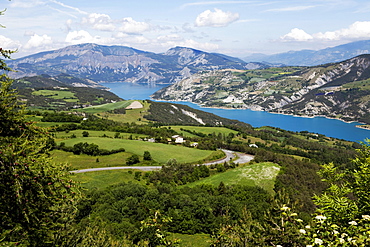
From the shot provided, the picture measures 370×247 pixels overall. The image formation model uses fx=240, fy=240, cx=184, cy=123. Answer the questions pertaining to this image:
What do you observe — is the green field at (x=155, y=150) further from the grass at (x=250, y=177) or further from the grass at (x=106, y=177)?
the grass at (x=250, y=177)

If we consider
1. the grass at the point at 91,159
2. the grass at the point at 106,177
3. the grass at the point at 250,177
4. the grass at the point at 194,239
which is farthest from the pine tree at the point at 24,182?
the grass at the point at 91,159

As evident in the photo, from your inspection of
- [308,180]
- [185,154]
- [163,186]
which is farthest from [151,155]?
[308,180]

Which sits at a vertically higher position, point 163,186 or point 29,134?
point 29,134

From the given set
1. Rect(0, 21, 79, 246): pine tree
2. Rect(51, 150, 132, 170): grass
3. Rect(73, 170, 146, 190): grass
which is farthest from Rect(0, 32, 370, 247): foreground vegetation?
Rect(51, 150, 132, 170): grass

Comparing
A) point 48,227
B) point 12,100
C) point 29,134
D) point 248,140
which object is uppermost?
point 12,100

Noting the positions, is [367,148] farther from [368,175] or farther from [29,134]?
[29,134]

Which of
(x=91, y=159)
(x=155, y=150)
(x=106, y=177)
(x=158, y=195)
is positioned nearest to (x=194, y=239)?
(x=158, y=195)

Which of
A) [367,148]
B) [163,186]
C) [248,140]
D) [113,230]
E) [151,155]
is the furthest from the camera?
[248,140]
